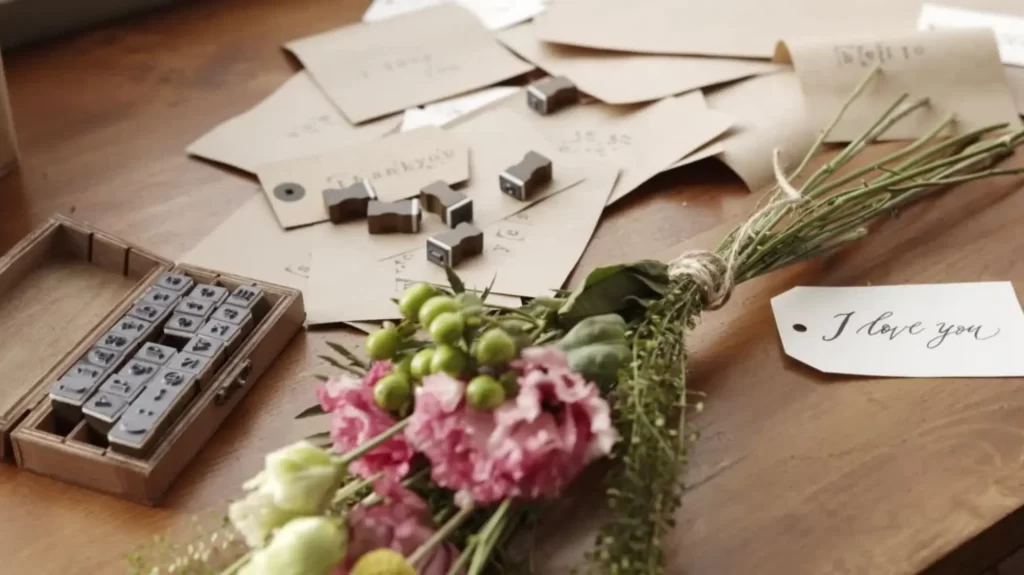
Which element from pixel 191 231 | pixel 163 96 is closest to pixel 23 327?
pixel 191 231

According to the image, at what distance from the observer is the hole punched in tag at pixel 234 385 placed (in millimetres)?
683

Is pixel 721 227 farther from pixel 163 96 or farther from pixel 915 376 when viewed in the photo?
pixel 163 96

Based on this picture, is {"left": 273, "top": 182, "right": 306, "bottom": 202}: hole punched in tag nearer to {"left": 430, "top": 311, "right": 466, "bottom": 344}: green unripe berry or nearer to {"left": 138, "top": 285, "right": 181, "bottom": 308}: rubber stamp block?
{"left": 138, "top": 285, "right": 181, "bottom": 308}: rubber stamp block

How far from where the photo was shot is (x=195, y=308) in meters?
0.72

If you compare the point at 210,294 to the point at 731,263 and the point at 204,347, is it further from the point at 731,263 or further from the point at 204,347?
the point at 731,263

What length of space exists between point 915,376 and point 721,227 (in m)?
0.21

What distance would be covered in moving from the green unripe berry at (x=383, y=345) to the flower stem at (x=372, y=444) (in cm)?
5

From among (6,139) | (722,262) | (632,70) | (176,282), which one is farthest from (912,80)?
(6,139)

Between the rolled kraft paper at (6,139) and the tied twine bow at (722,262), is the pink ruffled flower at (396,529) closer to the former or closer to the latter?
the tied twine bow at (722,262)

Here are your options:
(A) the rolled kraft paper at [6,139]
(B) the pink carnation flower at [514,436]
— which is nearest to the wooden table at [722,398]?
(A) the rolled kraft paper at [6,139]

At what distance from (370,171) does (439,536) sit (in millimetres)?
456

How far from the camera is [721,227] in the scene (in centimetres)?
86

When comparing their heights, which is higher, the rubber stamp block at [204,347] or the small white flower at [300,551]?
the small white flower at [300,551]

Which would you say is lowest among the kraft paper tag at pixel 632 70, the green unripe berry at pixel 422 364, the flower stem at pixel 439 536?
the flower stem at pixel 439 536
